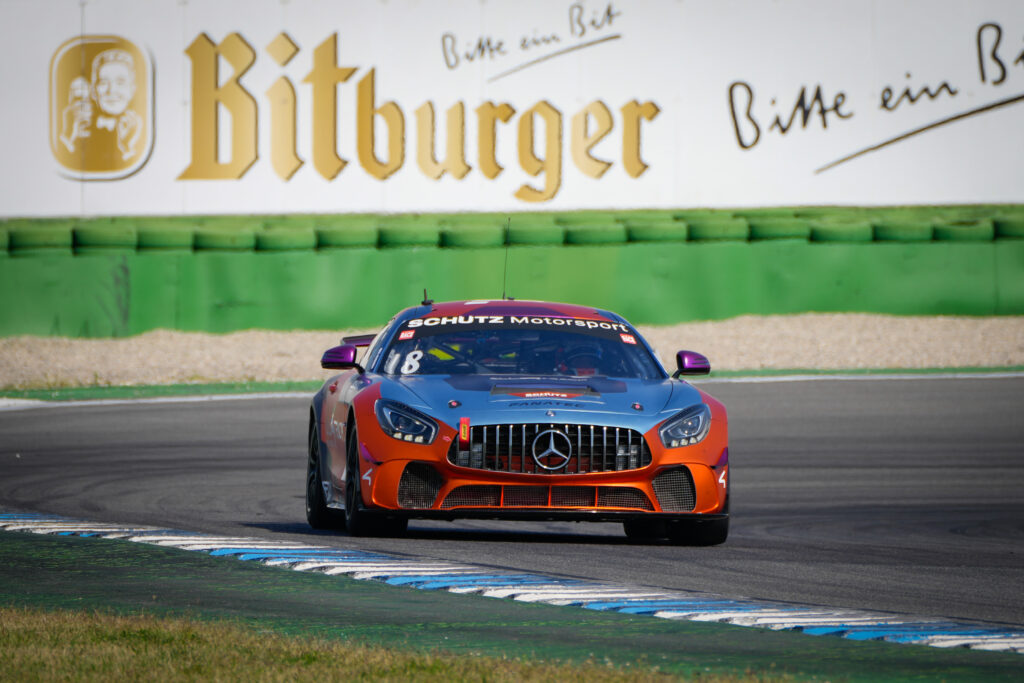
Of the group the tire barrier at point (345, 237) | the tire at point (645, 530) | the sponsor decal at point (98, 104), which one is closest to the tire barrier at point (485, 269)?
the tire barrier at point (345, 237)

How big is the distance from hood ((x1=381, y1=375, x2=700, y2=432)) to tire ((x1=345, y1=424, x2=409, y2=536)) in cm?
34

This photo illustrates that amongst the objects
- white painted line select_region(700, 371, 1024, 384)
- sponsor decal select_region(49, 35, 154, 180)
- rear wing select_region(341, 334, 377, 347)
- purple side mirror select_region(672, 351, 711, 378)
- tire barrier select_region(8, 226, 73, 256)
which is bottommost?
white painted line select_region(700, 371, 1024, 384)

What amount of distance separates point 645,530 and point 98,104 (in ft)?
56.1

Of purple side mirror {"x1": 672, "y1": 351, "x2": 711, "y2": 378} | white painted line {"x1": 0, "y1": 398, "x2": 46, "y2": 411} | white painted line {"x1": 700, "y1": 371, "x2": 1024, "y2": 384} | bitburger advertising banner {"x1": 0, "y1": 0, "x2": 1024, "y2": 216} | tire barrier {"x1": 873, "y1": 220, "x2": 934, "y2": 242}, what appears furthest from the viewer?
bitburger advertising banner {"x1": 0, "y1": 0, "x2": 1024, "y2": 216}

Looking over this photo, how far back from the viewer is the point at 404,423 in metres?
8.63

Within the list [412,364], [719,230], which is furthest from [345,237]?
[412,364]

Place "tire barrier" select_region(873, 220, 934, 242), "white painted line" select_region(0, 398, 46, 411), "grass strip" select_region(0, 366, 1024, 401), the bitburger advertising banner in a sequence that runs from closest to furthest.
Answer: "white painted line" select_region(0, 398, 46, 411) → "grass strip" select_region(0, 366, 1024, 401) → "tire barrier" select_region(873, 220, 934, 242) → the bitburger advertising banner

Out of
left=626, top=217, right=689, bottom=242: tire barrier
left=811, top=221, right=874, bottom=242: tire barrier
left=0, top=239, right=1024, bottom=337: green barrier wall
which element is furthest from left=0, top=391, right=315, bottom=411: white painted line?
left=811, top=221, right=874, bottom=242: tire barrier

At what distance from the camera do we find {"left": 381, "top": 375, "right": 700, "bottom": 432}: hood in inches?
337

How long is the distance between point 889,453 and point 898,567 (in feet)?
18.7

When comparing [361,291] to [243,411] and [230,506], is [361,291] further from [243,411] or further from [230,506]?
[230,506]

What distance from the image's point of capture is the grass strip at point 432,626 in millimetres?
5680

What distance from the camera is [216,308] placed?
22.6 meters

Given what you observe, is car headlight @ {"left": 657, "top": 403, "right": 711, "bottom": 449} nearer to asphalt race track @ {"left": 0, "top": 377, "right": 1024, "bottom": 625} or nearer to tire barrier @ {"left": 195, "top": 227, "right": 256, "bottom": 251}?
asphalt race track @ {"left": 0, "top": 377, "right": 1024, "bottom": 625}
